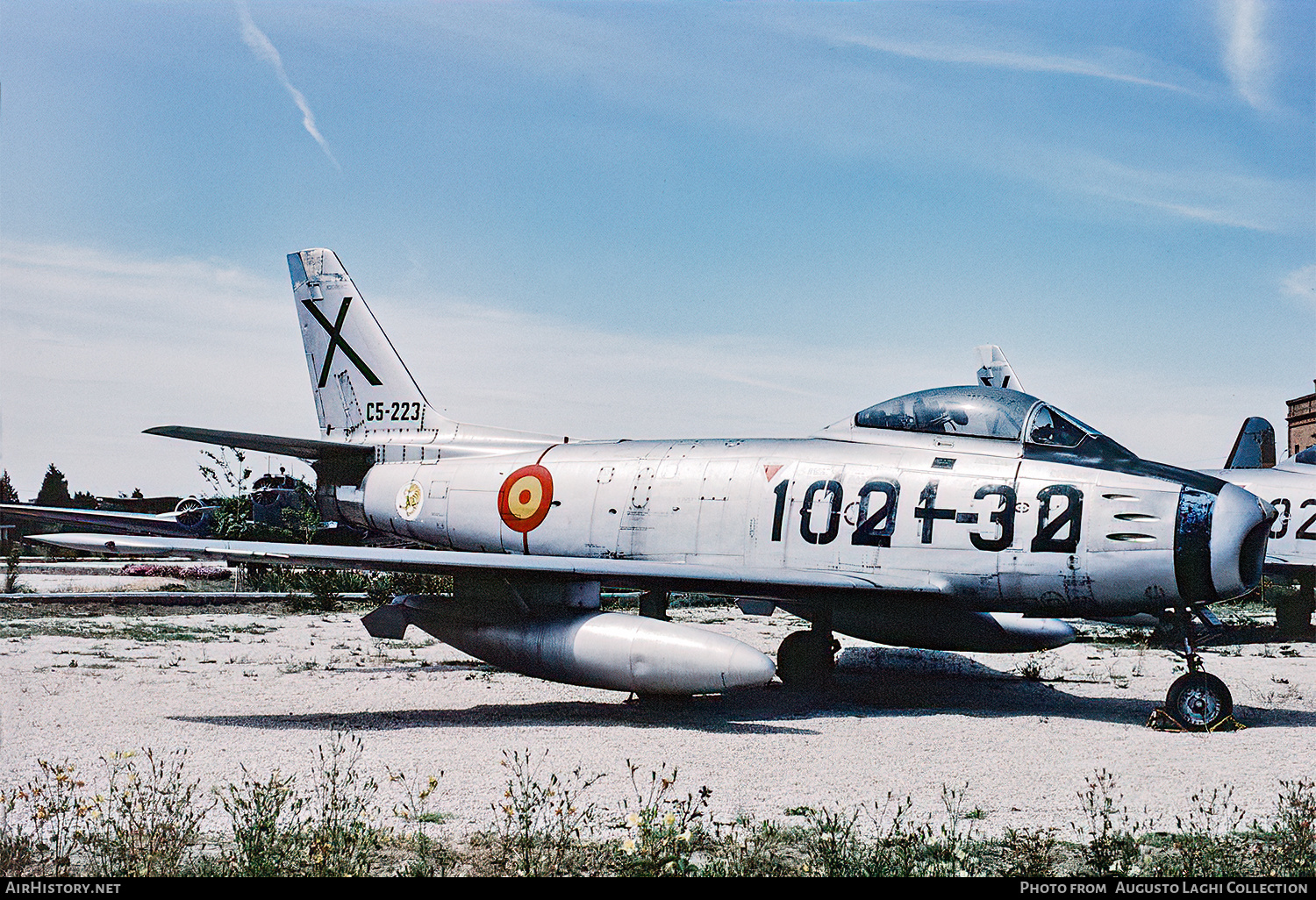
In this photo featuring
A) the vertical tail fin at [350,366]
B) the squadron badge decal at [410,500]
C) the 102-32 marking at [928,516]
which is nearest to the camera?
the 102-32 marking at [928,516]

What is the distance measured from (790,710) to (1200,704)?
3815mm

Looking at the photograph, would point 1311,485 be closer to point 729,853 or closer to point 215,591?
point 729,853

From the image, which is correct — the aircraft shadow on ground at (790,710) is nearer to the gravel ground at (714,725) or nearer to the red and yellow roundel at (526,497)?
the gravel ground at (714,725)

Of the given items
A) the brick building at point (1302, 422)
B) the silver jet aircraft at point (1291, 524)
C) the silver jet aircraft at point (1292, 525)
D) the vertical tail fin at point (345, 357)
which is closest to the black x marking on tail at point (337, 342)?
the vertical tail fin at point (345, 357)

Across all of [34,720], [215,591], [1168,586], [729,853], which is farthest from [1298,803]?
[215,591]

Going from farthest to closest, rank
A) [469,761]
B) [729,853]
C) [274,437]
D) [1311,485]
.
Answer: [1311,485] < [274,437] < [469,761] < [729,853]

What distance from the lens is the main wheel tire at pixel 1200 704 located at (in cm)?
920

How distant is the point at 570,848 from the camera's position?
5.30 meters

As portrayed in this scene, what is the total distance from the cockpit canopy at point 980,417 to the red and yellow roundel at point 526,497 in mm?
3946

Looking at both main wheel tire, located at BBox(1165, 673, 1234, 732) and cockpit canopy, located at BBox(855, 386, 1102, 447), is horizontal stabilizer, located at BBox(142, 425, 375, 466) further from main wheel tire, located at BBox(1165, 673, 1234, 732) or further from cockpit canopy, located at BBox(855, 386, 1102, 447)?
main wheel tire, located at BBox(1165, 673, 1234, 732)

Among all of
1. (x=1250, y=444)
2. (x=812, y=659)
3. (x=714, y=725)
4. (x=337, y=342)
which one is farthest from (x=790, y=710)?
(x=1250, y=444)

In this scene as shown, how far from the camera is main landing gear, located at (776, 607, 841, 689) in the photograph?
12.5 meters

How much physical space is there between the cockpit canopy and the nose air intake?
1347 mm

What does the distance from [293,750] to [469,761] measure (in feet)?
4.91
